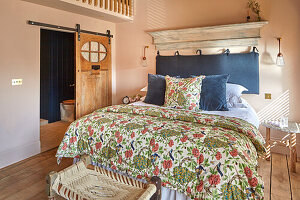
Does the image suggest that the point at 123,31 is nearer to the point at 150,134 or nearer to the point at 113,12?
the point at 113,12

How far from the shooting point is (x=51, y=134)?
430 centimetres

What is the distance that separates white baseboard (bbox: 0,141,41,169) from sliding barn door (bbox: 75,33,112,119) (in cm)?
86

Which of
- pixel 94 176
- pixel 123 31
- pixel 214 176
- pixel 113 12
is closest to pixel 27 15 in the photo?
pixel 113 12

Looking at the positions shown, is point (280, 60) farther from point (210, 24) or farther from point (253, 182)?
point (253, 182)

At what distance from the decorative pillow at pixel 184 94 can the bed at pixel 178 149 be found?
1.53ft

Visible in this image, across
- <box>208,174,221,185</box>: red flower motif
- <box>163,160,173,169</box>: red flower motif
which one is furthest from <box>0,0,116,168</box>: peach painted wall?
<box>208,174,221,185</box>: red flower motif

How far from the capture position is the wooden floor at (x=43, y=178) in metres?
2.26

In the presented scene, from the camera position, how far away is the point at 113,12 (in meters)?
4.00

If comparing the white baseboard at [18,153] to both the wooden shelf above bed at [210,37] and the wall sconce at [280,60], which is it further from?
the wall sconce at [280,60]

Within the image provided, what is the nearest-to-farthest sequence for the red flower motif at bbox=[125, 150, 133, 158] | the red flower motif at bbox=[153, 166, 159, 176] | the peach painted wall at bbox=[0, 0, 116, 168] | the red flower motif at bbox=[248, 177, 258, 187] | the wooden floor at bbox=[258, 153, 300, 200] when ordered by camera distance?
the red flower motif at bbox=[248, 177, 258, 187], the red flower motif at bbox=[153, 166, 159, 176], the red flower motif at bbox=[125, 150, 133, 158], the wooden floor at bbox=[258, 153, 300, 200], the peach painted wall at bbox=[0, 0, 116, 168]

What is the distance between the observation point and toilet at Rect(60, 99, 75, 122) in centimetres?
514

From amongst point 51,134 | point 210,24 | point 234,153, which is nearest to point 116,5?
point 210,24

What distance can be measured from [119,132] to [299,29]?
9.75ft

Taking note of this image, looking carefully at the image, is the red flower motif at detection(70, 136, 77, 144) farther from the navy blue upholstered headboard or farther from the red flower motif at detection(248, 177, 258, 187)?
the navy blue upholstered headboard
